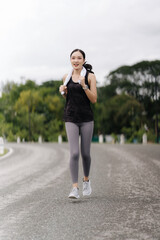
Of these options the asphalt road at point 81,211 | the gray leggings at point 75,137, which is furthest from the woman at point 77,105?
the asphalt road at point 81,211

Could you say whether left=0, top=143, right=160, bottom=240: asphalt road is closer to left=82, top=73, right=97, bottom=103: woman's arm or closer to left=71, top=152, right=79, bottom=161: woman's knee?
left=71, top=152, right=79, bottom=161: woman's knee

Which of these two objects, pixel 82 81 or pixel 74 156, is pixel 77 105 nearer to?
pixel 82 81

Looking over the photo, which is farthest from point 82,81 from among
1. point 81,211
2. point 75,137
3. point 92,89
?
point 81,211

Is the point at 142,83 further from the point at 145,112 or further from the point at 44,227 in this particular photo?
the point at 44,227

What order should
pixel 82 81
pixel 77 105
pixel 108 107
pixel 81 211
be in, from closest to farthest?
pixel 81 211, pixel 82 81, pixel 77 105, pixel 108 107

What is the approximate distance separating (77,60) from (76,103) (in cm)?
64

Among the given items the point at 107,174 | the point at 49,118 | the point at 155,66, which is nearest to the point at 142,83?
the point at 155,66

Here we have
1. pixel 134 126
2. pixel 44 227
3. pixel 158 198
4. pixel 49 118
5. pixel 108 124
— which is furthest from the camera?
pixel 49 118

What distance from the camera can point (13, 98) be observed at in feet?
239

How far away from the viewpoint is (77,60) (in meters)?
5.85

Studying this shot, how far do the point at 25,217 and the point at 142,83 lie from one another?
49.4 meters

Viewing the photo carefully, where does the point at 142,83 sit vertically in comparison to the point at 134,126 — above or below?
above

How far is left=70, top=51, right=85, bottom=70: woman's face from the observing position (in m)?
5.85

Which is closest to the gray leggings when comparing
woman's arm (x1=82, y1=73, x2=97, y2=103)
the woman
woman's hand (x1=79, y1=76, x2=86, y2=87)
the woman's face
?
the woman
